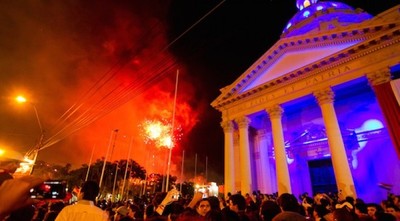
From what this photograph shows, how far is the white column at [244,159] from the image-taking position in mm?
17562

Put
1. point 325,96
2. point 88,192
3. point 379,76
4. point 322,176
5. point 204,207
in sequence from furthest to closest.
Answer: point 322,176, point 325,96, point 379,76, point 204,207, point 88,192

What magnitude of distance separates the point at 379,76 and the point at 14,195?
1770 centimetres

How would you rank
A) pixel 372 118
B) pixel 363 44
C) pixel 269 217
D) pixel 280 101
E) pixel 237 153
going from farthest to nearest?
pixel 237 153, pixel 280 101, pixel 372 118, pixel 363 44, pixel 269 217

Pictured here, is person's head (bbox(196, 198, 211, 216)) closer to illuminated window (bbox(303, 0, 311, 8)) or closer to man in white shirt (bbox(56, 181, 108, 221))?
man in white shirt (bbox(56, 181, 108, 221))

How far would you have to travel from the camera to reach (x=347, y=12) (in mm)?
27844

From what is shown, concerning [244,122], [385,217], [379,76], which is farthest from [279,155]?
[385,217]

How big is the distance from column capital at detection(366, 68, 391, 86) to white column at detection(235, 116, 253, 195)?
31.7 ft

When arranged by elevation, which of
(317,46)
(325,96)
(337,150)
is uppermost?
(317,46)

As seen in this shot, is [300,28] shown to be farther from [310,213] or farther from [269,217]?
[269,217]

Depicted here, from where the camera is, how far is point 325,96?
15.1 meters

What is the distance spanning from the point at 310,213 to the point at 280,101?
1214cm

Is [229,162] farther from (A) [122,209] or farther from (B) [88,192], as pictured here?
(B) [88,192]

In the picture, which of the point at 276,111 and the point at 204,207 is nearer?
the point at 204,207

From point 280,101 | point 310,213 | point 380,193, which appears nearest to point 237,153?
point 280,101
